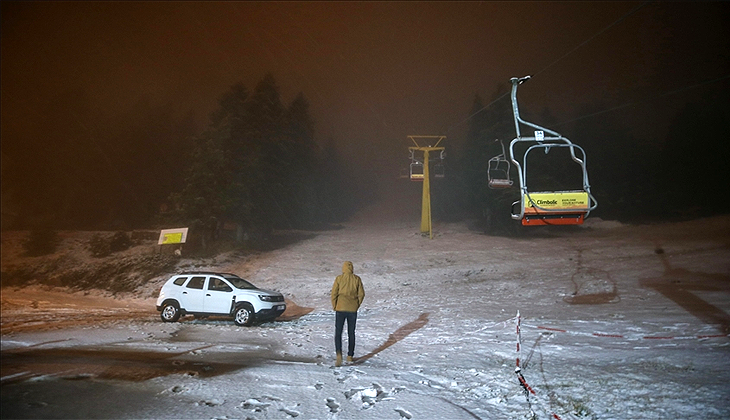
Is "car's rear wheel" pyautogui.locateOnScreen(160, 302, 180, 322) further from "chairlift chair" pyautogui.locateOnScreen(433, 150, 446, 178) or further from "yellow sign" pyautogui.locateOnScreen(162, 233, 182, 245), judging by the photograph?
"chairlift chair" pyautogui.locateOnScreen(433, 150, 446, 178)

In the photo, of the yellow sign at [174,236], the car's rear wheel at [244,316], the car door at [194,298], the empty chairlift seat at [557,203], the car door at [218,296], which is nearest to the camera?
the empty chairlift seat at [557,203]

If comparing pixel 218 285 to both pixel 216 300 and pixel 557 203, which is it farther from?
pixel 557 203

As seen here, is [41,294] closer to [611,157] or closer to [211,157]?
[211,157]

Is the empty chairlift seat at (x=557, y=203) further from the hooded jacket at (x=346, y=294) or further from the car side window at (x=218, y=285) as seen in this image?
the car side window at (x=218, y=285)

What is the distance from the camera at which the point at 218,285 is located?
15.2 metres

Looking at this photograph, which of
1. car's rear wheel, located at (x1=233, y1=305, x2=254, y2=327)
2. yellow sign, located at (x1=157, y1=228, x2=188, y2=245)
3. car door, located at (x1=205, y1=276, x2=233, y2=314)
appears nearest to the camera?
car's rear wheel, located at (x1=233, y1=305, x2=254, y2=327)

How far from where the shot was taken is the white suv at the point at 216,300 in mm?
14375

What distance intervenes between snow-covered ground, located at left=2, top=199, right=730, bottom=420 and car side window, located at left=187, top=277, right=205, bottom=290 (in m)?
1.30

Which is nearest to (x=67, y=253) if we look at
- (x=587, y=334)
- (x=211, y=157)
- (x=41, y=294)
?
(x=41, y=294)

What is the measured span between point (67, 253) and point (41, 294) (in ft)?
23.9

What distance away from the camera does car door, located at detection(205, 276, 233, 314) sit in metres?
14.7

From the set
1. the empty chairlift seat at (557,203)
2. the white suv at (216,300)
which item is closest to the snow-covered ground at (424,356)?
the white suv at (216,300)

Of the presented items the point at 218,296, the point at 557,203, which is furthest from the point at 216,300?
the point at 557,203

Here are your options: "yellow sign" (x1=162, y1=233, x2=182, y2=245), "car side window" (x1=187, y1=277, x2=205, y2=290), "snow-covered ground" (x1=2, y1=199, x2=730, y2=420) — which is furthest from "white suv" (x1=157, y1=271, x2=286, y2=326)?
"yellow sign" (x1=162, y1=233, x2=182, y2=245)
